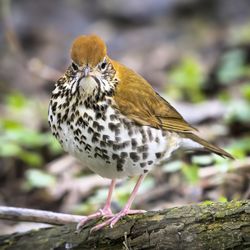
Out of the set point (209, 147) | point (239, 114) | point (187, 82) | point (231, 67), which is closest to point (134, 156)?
point (209, 147)

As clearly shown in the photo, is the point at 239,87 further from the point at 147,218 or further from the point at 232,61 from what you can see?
the point at 147,218

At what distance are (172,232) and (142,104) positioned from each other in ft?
3.69

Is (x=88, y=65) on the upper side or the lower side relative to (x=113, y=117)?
upper

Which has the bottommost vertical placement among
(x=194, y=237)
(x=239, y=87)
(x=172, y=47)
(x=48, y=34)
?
(x=194, y=237)

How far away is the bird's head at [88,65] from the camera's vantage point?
4.14 m

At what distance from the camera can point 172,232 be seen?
12.2 ft

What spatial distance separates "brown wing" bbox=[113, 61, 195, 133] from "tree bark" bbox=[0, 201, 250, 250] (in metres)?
0.68

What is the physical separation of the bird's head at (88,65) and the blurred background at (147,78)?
0.99 meters

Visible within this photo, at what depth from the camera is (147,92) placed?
186 inches

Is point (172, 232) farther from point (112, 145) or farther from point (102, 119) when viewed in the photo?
point (102, 119)

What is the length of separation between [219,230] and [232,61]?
5766 mm

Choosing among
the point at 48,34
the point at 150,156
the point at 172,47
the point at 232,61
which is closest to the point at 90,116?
the point at 150,156

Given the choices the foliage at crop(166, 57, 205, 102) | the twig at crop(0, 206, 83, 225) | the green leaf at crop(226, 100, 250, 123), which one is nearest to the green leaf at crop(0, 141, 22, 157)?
the green leaf at crop(226, 100, 250, 123)

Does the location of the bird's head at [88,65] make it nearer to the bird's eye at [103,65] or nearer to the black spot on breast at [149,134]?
the bird's eye at [103,65]
